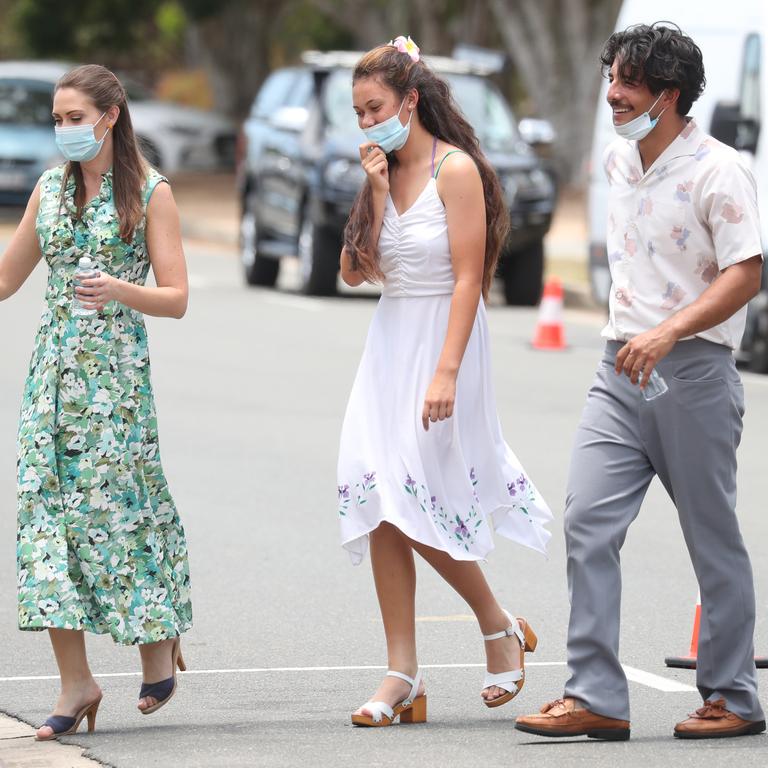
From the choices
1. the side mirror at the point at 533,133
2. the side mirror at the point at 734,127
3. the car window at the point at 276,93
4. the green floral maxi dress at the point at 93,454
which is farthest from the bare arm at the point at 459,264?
the car window at the point at 276,93

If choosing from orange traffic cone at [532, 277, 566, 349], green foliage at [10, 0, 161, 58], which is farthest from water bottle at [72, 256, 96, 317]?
green foliage at [10, 0, 161, 58]

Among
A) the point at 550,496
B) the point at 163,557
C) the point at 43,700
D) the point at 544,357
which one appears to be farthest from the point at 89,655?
the point at 544,357

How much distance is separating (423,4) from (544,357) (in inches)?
811

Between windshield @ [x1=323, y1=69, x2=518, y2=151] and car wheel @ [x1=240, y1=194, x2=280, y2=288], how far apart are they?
1.79 meters

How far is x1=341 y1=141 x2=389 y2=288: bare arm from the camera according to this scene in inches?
217

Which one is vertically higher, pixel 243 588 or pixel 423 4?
pixel 423 4

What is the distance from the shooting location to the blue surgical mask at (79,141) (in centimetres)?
541

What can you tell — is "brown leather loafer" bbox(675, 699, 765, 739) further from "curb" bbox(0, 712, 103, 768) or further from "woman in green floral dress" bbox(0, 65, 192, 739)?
"curb" bbox(0, 712, 103, 768)

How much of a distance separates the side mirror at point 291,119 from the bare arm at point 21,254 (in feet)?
43.3

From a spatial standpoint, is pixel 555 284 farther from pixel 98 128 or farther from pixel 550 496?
pixel 98 128

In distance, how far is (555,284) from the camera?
49.7 feet

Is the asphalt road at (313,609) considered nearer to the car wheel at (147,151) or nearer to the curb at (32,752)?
the curb at (32,752)

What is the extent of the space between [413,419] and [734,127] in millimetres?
8928

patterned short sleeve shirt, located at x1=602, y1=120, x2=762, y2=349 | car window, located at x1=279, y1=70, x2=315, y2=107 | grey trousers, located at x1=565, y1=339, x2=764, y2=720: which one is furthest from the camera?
car window, located at x1=279, y1=70, x2=315, y2=107
